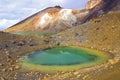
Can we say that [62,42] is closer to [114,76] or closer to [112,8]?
[112,8]

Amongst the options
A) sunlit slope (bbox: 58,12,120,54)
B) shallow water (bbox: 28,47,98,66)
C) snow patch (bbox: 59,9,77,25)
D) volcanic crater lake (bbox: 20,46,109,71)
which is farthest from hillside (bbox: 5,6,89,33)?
volcanic crater lake (bbox: 20,46,109,71)

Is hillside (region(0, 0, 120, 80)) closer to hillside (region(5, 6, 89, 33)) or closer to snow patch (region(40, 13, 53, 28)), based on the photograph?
hillside (region(5, 6, 89, 33))

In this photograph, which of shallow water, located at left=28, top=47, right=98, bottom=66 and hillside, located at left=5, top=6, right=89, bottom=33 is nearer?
shallow water, located at left=28, top=47, right=98, bottom=66

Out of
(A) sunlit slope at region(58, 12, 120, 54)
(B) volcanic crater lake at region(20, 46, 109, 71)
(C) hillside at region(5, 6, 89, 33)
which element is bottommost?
(B) volcanic crater lake at region(20, 46, 109, 71)

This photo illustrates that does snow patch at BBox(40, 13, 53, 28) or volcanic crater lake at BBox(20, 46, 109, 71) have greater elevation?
snow patch at BBox(40, 13, 53, 28)

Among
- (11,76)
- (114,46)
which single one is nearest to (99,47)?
(114,46)

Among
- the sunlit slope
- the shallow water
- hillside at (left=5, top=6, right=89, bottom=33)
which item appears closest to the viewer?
the shallow water

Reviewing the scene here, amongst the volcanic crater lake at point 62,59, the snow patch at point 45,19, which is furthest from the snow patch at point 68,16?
the volcanic crater lake at point 62,59

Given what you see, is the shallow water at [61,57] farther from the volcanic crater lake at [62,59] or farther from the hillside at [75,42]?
the hillside at [75,42]

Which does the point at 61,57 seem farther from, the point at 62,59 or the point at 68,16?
the point at 68,16
